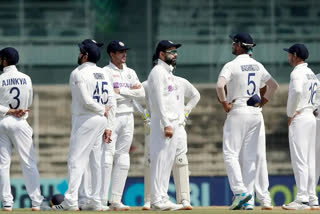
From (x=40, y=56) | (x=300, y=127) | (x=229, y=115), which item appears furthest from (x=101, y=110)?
(x=40, y=56)

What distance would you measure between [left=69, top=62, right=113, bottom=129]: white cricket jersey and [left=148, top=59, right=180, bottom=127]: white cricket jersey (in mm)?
593

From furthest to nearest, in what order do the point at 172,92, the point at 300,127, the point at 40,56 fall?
1. the point at 40,56
2. the point at 300,127
3. the point at 172,92

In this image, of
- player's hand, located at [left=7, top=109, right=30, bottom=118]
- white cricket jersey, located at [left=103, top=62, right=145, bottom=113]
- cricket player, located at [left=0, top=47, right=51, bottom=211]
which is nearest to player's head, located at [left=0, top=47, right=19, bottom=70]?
cricket player, located at [left=0, top=47, right=51, bottom=211]

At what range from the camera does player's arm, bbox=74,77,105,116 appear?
13.4 meters

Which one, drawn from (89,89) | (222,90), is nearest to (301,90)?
(222,90)

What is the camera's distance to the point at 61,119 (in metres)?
21.9

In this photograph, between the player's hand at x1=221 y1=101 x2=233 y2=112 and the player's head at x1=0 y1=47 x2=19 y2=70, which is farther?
the player's head at x1=0 y1=47 x2=19 y2=70

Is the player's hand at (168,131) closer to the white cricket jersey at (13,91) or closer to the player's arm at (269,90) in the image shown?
the player's arm at (269,90)

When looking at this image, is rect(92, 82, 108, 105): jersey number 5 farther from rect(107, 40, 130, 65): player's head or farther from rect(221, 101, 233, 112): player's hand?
rect(221, 101, 233, 112): player's hand

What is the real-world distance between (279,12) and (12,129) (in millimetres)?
8672

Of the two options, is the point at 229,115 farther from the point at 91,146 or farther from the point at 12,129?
the point at 12,129

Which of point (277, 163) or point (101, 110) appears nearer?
point (101, 110)

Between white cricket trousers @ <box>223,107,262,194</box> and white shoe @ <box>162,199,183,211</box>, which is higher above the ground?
white cricket trousers @ <box>223,107,262,194</box>

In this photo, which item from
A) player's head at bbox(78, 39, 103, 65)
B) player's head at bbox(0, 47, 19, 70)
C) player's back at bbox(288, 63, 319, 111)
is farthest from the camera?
player's back at bbox(288, 63, 319, 111)
